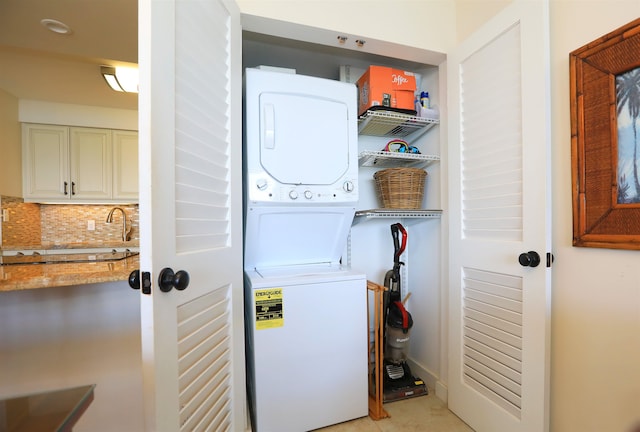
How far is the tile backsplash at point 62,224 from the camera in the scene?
3240 mm

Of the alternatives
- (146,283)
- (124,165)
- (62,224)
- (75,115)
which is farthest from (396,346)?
(75,115)

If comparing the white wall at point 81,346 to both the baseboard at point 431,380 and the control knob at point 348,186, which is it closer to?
the control knob at point 348,186

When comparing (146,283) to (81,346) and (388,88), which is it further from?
(388,88)

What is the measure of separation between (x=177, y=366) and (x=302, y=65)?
6.87ft

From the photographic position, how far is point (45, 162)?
3.36 meters

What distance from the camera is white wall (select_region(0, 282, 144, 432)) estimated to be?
1.15m

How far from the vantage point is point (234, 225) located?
125 centimetres

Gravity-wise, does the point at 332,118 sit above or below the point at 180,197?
above

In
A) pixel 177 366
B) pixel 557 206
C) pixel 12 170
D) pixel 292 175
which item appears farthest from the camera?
pixel 12 170

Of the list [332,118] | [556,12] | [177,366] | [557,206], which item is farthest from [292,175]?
[556,12]

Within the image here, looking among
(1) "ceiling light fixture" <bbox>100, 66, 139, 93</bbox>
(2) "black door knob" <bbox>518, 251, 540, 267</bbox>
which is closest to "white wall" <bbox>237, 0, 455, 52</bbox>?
(2) "black door knob" <bbox>518, 251, 540, 267</bbox>

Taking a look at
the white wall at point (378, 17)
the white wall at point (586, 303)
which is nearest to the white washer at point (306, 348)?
the white wall at point (586, 303)

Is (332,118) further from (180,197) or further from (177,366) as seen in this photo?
(177,366)

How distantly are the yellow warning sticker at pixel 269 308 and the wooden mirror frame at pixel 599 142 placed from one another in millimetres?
1363
